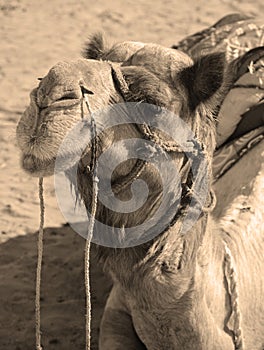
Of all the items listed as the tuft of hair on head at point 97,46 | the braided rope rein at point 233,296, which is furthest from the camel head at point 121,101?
the braided rope rein at point 233,296

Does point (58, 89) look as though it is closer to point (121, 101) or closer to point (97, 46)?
point (121, 101)

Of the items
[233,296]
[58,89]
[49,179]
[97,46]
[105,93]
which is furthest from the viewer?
[49,179]

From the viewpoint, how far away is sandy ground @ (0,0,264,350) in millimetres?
3498

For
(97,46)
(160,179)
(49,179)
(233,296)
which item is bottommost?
(49,179)

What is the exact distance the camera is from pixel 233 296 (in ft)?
8.38

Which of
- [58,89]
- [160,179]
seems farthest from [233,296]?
[58,89]

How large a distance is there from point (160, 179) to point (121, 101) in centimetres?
22

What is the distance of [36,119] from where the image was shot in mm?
2033

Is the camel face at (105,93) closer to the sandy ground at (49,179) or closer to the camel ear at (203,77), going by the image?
the camel ear at (203,77)

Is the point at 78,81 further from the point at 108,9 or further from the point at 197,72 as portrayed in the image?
the point at 108,9

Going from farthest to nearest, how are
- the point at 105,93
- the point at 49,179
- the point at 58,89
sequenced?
1. the point at 49,179
2. the point at 105,93
3. the point at 58,89

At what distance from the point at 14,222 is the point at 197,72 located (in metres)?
2.28

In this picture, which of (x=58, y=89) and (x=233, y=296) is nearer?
(x=58, y=89)

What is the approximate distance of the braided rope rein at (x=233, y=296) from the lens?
2.56 metres
